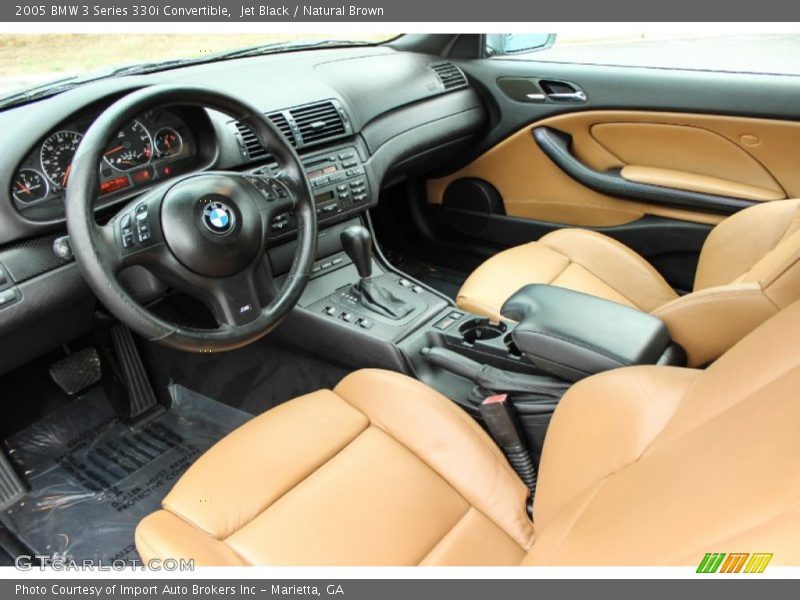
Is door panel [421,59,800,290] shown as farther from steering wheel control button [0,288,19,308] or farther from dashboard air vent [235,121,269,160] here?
steering wheel control button [0,288,19,308]

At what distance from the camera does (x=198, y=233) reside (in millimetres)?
1372

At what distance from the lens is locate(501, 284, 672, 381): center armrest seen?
1309 mm

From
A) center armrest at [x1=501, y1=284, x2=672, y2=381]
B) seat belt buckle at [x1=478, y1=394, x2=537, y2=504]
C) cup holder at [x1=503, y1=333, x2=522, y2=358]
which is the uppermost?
center armrest at [x1=501, y1=284, x2=672, y2=381]

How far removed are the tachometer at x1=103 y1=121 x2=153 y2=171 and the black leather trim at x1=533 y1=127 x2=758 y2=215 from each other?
144 centimetres

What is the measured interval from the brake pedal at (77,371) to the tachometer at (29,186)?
32.6 inches

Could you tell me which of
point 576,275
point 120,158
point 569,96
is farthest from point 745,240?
point 120,158

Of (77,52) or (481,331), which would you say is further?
(481,331)

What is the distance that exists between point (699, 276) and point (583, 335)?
2.31ft

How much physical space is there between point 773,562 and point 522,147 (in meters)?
2.22

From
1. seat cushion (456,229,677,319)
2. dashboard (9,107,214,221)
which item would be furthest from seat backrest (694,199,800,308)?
dashboard (9,107,214,221)

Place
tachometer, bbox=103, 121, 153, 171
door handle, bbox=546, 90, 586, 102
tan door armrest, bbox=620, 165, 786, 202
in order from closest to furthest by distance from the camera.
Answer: tachometer, bbox=103, 121, 153, 171, tan door armrest, bbox=620, 165, 786, 202, door handle, bbox=546, 90, 586, 102

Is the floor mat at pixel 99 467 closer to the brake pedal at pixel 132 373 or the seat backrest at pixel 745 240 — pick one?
the brake pedal at pixel 132 373

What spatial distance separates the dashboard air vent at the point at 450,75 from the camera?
2.59m

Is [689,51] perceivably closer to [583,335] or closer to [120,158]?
[583,335]
